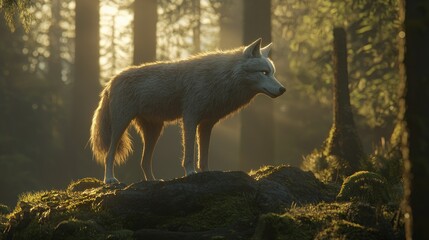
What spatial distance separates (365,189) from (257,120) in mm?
10660

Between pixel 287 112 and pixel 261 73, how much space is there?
869 inches

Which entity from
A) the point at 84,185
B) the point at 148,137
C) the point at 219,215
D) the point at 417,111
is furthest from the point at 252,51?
the point at 417,111

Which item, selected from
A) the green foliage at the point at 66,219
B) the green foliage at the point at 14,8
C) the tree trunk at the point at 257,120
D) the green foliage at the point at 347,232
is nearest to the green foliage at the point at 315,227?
the green foliage at the point at 347,232

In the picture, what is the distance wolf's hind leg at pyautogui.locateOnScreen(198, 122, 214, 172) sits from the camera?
10.7 m

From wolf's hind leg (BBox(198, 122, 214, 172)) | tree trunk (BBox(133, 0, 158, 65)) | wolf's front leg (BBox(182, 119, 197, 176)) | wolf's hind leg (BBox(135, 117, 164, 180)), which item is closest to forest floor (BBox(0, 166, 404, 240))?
wolf's front leg (BBox(182, 119, 197, 176))

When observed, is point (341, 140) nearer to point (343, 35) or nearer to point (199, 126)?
point (343, 35)

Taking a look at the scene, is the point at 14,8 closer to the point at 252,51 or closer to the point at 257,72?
the point at 252,51

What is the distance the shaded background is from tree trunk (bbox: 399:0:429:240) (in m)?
11.1

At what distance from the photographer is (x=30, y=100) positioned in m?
29.6

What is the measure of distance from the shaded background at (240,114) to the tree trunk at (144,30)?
0.03 metres

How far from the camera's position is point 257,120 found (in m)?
19.9

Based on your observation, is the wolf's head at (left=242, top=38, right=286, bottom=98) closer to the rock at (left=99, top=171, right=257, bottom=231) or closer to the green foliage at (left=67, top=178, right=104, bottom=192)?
the rock at (left=99, top=171, right=257, bottom=231)

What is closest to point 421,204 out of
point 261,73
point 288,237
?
point 288,237

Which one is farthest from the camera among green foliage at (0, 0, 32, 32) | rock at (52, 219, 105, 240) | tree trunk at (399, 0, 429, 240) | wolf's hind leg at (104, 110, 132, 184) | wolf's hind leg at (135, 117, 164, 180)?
wolf's hind leg at (135, 117, 164, 180)
